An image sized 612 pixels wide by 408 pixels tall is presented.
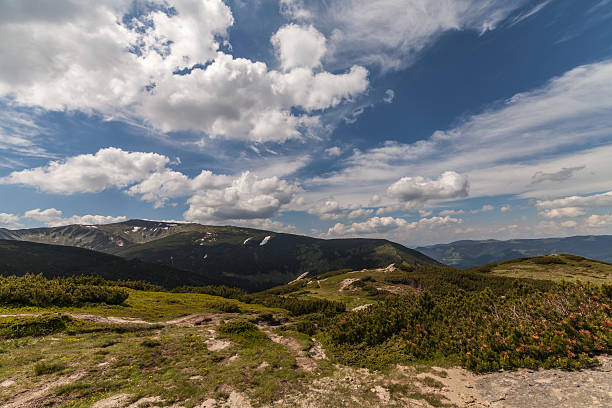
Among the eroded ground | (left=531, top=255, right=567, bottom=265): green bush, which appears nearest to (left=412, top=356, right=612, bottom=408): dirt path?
the eroded ground

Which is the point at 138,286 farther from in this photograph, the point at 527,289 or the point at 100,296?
the point at 527,289

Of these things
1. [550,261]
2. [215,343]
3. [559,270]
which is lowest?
[559,270]

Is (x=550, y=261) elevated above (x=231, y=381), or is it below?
below

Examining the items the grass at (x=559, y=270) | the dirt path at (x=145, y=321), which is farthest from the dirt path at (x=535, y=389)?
the grass at (x=559, y=270)

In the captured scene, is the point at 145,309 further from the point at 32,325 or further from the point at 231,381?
the point at 231,381

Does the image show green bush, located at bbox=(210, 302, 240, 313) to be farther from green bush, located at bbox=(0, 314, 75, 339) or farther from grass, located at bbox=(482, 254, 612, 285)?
grass, located at bbox=(482, 254, 612, 285)

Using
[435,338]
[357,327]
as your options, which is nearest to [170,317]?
[357,327]

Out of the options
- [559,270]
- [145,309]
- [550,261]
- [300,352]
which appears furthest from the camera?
[550,261]

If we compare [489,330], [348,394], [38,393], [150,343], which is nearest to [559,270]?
[489,330]

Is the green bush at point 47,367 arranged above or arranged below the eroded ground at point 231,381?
above

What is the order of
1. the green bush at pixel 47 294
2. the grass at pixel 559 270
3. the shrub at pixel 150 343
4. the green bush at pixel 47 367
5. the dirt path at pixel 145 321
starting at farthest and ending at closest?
the grass at pixel 559 270, the green bush at pixel 47 294, the dirt path at pixel 145 321, the shrub at pixel 150 343, the green bush at pixel 47 367

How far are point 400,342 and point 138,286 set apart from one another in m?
56.5

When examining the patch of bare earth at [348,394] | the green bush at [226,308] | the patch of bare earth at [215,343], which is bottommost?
the green bush at [226,308]

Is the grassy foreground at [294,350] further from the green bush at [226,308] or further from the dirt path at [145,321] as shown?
the green bush at [226,308]
